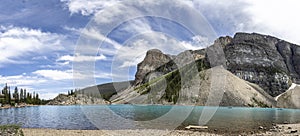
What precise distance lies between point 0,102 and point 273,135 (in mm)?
200286

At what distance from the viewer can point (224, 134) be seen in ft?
146

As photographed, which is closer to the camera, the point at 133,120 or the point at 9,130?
the point at 9,130

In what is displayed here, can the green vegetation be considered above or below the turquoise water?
above

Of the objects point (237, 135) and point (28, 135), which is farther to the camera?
point (237, 135)

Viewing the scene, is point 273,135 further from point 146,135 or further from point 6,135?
point 6,135

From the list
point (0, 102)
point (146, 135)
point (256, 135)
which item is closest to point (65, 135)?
point (146, 135)

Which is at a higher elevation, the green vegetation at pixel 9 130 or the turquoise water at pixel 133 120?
the green vegetation at pixel 9 130

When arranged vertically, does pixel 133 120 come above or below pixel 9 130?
below

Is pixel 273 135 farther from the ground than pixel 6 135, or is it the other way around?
pixel 6 135

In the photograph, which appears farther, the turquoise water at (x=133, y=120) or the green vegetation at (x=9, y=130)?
the turquoise water at (x=133, y=120)

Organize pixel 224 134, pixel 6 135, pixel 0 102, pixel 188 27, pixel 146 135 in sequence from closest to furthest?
pixel 6 135 < pixel 188 27 < pixel 146 135 < pixel 224 134 < pixel 0 102

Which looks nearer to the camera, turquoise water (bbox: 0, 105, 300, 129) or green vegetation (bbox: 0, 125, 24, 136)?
green vegetation (bbox: 0, 125, 24, 136)

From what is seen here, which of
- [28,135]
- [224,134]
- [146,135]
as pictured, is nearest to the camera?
[28,135]

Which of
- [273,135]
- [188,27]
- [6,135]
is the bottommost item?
[273,135]
